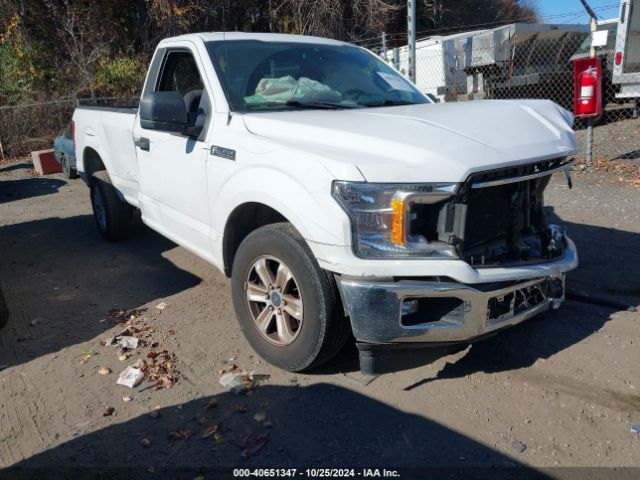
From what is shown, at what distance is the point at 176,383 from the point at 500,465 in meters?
1.94

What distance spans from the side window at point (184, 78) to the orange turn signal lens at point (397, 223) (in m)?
2.08

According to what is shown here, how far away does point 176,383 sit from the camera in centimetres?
358

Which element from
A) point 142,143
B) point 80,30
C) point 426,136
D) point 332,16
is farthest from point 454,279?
point 80,30

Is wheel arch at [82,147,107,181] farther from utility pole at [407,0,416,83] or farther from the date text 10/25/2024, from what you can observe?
utility pole at [407,0,416,83]

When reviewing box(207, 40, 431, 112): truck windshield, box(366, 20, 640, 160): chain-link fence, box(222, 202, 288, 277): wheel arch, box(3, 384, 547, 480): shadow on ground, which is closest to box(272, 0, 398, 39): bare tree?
box(366, 20, 640, 160): chain-link fence

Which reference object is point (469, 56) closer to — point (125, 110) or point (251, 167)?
point (125, 110)

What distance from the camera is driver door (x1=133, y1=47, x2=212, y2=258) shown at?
409 centimetres

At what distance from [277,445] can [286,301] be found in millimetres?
830

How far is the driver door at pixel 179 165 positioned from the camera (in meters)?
4.09

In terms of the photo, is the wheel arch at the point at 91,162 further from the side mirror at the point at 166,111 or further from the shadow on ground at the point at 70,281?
the side mirror at the point at 166,111

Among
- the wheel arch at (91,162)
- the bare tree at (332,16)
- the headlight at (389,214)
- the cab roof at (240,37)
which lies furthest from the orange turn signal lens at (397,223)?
the bare tree at (332,16)

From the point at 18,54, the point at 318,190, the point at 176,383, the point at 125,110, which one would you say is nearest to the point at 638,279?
the point at 318,190

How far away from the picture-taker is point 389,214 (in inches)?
112

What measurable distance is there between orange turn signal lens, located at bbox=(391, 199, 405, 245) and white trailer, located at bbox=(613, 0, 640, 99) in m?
10.5
